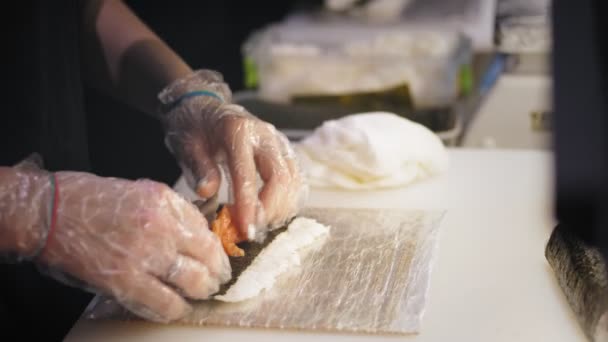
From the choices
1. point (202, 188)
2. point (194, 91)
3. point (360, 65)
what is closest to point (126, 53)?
point (194, 91)

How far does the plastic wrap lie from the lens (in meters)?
1.31

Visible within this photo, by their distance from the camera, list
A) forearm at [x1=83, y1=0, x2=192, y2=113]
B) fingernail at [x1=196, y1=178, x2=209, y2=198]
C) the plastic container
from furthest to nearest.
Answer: the plastic container, forearm at [x1=83, y1=0, x2=192, y2=113], fingernail at [x1=196, y1=178, x2=209, y2=198]

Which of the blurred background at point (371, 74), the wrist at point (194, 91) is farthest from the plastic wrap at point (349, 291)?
the blurred background at point (371, 74)

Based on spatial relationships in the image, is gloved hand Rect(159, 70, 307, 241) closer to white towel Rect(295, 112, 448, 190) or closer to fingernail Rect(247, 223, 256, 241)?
fingernail Rect(247, 223, 256, 241)

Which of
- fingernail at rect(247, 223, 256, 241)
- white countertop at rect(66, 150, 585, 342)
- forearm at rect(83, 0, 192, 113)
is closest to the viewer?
white countertop at rect(66, 150, 585, 342)

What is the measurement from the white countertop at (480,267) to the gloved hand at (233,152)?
0.25m

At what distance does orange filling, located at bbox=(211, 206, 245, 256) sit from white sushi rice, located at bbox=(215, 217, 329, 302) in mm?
49

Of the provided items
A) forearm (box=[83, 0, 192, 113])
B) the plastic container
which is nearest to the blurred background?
the plastic container

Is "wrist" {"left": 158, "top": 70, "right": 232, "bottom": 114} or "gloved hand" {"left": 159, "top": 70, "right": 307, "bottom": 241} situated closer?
"gloved hand" {"left": 159, "top": 70, "right": 307, "bottom": 241}

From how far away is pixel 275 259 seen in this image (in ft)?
4.93

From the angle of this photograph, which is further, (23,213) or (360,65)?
(360,65)

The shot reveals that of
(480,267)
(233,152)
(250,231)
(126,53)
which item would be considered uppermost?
(126,53)

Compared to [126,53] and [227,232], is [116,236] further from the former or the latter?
[126,53]

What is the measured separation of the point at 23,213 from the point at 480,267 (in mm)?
820
